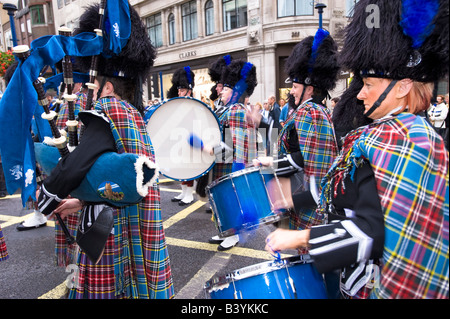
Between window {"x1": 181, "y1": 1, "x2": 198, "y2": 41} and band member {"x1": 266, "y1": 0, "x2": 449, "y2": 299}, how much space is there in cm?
2126

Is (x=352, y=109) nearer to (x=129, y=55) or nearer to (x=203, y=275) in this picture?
(x=129, y=55)

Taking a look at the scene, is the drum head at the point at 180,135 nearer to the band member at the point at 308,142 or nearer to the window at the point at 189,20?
the band member at the point at 308,142

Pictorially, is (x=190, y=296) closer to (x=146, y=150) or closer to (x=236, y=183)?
(x=236, y=183)

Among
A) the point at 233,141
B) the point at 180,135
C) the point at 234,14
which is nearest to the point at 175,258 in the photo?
→ the point at 180,135

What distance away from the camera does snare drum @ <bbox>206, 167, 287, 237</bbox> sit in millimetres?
2139

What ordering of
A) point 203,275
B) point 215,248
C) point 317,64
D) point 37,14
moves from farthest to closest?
point 37,14 → point 215,248 → point 203,275 → point 317,64

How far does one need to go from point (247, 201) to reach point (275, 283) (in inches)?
31.9

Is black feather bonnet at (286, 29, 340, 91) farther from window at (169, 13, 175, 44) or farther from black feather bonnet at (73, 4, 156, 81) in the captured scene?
window at (169, 13, 175, 44)

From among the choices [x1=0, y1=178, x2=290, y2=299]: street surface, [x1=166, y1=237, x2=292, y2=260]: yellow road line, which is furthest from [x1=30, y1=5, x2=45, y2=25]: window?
[x1=166, y1=237, x2=292, y2=260]: yellow road line

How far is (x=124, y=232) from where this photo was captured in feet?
6.48

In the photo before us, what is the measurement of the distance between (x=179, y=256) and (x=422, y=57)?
3354mm

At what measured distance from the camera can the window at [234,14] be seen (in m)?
18.0

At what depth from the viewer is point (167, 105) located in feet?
10.8

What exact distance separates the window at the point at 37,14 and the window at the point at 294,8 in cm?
2498
